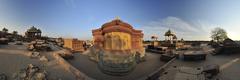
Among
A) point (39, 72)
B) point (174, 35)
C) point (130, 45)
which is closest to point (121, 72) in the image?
point (130, 45)

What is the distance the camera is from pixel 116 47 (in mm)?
15312

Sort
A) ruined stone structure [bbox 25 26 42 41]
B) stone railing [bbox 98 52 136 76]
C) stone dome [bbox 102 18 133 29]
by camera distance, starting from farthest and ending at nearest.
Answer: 1. ruined stone structure [bbox 25 26 42 41]
2. stone dome [bbox 102 18 133 29]
3. stone railing [bbox 98 52 136 76]

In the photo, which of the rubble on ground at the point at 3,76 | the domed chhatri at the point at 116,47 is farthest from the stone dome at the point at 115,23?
the rubble on ground at the point at 3,76

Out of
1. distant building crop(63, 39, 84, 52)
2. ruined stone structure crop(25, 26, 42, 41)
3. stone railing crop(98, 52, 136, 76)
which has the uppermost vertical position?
ruined stone structure crop(25, 26, 42, 41)

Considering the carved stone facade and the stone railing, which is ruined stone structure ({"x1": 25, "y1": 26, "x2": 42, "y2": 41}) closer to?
the carved stone facade

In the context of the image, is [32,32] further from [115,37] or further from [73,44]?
[115,37]

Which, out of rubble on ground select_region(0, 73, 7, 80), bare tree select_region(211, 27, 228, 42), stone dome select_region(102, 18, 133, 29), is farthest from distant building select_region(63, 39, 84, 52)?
bare tree select_region(211, 27, 228, 42)

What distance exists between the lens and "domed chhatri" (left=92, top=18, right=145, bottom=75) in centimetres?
1500

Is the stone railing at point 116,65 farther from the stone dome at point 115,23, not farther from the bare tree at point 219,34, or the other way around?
the bare tree at point 219,34

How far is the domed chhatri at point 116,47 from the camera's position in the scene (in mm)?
15002

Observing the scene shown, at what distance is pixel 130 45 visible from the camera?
16828 millimetres

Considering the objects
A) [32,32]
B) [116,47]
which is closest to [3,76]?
[116,47]

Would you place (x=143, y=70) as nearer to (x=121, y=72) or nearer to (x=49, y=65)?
(x=121, y=72)

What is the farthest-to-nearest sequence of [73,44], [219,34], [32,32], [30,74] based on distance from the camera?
[219,34]
[32,32]
[73,44]
[30,74]
